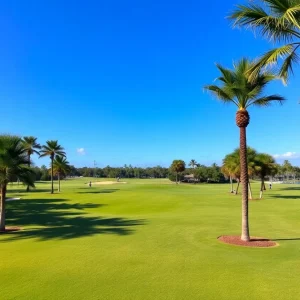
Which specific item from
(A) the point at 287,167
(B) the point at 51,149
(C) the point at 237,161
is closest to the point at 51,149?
(B) the point at 51,149

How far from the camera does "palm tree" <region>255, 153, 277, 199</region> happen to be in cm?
4638

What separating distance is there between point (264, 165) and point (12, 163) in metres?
40.5

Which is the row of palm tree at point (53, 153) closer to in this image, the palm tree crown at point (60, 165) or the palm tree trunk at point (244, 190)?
the palm tree crown at point (60, 165)

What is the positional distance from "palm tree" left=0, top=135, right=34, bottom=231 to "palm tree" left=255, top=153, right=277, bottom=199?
112ft

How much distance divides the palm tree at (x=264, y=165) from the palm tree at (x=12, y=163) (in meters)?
34.2

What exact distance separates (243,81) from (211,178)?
108760 mm

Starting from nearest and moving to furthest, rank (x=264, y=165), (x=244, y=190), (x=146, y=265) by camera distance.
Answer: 1. (x=146, y=265)
2. (x=244, y=190)
3. (x=264, y=165)

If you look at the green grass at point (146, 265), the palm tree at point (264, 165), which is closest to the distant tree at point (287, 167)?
the palm tree at point (264, 165)

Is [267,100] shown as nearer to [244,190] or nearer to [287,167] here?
[244,190]

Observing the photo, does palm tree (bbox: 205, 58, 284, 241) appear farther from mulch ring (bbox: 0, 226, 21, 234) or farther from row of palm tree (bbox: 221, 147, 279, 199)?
row of palm tree (bbox: 221, 147, 279, 199)

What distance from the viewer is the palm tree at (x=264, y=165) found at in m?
46.4

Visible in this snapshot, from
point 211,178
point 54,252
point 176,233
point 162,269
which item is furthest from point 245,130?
point 211,178

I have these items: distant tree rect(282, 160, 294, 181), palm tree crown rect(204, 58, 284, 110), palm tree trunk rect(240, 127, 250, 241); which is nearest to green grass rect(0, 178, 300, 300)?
palm tree trunk rect(240, 127, 250, 241)

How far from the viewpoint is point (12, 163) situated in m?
17.6
